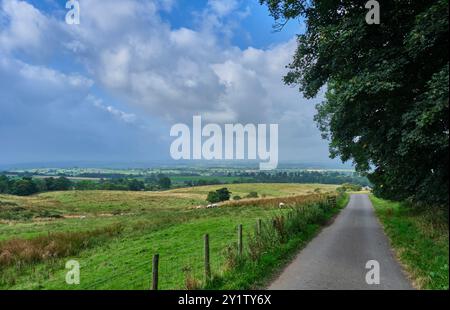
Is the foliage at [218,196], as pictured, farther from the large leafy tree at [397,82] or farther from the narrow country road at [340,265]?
the large leafy tree at [397,82]

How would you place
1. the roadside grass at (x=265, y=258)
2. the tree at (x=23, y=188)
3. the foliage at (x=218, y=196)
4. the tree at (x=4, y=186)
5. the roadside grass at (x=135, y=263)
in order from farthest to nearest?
the tree at (x=4, y=186) < the tree at (x=23, y=188) < the foliage at (x=218, y=196) < the roadside grass at (x=135, y=263) < the roadside grass at (x=265, y=258)

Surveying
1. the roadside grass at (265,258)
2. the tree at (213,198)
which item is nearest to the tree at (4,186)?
the tree at (213,198)

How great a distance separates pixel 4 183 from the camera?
138 meters

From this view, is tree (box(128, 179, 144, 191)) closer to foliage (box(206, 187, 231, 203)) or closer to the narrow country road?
foliage (box(206, 187, 231, 203))

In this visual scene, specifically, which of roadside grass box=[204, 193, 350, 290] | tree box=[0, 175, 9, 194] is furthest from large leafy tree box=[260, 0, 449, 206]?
tree box=[0, 175, 9, 194]

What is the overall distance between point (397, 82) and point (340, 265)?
286 inches

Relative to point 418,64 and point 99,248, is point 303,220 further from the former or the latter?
point 99,248

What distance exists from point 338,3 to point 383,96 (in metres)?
5.77

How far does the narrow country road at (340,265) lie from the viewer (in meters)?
11.4

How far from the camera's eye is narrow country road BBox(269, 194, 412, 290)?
11359mm

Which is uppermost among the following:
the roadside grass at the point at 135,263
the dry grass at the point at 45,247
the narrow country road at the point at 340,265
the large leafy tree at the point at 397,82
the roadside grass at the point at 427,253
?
the large leafy tree at the point at 397,82

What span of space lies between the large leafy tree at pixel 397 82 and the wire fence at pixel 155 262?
6.52 m

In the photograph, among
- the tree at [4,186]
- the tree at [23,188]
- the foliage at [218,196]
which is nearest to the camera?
the foliage at [218,196]
